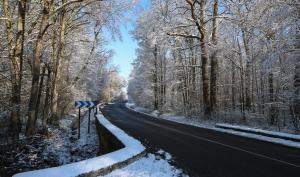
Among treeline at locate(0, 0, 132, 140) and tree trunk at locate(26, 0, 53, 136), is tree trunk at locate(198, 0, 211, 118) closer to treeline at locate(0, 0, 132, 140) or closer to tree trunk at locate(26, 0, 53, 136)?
treeline at locate(0, 0, 132, 140)

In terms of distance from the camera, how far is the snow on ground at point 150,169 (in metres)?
7.56

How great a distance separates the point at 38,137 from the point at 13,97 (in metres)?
2.41

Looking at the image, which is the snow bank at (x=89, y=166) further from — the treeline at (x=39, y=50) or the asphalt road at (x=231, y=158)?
the treeline at (x=39, y=50)

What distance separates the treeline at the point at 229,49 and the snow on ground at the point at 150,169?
36.5 ft

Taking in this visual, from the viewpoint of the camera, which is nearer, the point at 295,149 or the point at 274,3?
the point at 295,149

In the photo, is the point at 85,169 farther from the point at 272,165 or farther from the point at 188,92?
the point at 188,92

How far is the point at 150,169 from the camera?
8.16 metres

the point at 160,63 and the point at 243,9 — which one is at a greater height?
the point at 243,9

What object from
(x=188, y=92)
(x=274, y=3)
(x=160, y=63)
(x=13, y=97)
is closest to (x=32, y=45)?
(x=13, y=97)

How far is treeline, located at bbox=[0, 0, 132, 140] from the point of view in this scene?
51.2 feet

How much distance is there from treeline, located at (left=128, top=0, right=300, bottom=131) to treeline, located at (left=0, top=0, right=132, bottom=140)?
572 cm

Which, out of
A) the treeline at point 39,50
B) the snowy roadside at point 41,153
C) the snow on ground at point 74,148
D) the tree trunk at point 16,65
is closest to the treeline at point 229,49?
the treeline at point 39,50

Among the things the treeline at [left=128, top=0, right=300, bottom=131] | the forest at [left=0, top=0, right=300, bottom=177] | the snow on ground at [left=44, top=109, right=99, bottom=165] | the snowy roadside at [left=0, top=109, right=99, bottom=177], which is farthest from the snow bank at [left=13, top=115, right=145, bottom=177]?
the treeline at [left=128, top=0, right=300, bottom=131]

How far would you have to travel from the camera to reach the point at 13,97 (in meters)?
15.3
